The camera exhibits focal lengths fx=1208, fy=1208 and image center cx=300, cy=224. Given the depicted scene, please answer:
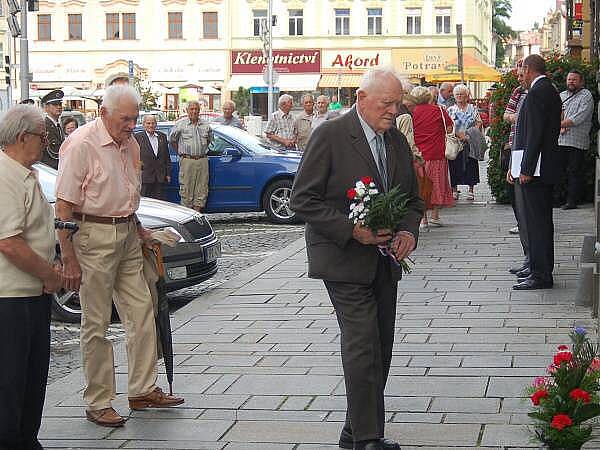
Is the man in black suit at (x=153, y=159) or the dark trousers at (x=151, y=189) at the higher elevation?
the man in black suit at (x=153, y=159)

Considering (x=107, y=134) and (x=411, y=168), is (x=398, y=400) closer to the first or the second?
(x=411, y=168)

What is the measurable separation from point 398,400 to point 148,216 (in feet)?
15.3

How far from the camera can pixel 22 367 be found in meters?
5.28

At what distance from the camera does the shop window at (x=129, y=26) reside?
74938 mm

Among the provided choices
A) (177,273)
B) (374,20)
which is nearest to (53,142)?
(177,273)

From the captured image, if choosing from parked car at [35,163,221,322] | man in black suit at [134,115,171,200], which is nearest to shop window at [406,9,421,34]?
man in black suit at [134,115,171,200]

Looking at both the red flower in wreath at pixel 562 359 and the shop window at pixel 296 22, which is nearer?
the red flower in wreath at pixel 562 359

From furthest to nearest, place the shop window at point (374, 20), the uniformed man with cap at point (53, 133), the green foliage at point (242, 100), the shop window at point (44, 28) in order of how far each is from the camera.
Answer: the shop window at point (44, 28) < the shop window at point (374, 20) < the green foliage at point (242, 100) < the uniformed man with cap at point (53, 133)

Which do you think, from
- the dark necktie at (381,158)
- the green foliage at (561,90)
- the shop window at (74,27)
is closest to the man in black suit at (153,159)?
the green foliage at (561,90)

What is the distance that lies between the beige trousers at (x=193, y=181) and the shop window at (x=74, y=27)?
197ft

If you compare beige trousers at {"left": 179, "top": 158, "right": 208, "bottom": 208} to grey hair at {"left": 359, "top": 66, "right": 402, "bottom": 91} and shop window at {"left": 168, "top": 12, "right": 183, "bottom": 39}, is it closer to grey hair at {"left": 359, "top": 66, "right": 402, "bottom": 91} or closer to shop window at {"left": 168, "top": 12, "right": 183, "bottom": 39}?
grey hair at {"left": 359, "top": 66, "right": 402, "bottom": 91}

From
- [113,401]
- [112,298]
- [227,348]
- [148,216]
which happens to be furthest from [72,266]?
[148,216]

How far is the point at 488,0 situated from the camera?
98250 millimetres

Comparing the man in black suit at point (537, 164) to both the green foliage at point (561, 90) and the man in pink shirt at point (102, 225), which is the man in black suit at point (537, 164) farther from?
the green foliage at point (561, 90)
